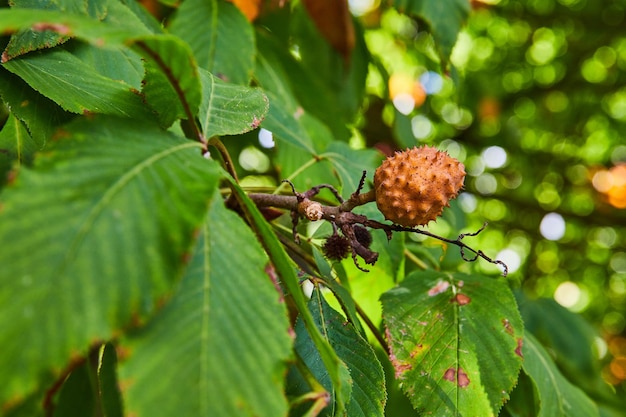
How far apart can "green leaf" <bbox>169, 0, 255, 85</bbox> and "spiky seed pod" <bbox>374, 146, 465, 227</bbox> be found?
44 centimetres

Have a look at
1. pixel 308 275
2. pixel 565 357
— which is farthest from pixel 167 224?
pixel 565 357

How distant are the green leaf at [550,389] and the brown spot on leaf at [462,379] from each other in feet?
0.55

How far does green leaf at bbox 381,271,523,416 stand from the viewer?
24.9 inches

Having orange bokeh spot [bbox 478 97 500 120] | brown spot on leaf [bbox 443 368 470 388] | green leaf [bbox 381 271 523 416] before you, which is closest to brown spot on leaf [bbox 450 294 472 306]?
green leaf [bbox 381 271 523 416]

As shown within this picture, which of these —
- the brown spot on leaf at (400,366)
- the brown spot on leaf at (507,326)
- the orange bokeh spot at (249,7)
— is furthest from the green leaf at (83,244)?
the orange bokeh spot at (249,7)

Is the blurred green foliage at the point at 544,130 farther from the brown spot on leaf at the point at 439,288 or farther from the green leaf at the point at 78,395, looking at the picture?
the green leaf at the point at 78,395

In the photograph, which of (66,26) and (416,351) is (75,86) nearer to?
(66,26)

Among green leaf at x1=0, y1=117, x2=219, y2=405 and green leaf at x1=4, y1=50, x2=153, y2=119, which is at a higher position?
green leaf at x1=0, y1=117, x2=219, y2=405

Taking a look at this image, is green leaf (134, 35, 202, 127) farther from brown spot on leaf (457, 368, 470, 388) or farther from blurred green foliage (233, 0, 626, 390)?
blurred green foliage (233, 0, 626, 390)

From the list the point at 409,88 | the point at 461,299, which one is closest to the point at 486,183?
the point at 409,88

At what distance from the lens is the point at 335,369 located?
0.42 metres

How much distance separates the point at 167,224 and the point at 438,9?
941 mm

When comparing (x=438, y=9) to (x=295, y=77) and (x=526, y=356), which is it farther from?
(x=526, y=356)

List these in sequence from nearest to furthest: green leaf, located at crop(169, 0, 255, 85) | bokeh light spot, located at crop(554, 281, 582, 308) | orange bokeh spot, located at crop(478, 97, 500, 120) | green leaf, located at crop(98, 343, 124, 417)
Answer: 1. green leaf, located at crop(98, 343, 124, 417)
2. green leaf, located at crop(169, 0, 255, 85)
3. orange bokeh spot, located at crop(478, 97, 500, 120)
4. bokeh light spot, located at crop(554, 281, 582, 308)
